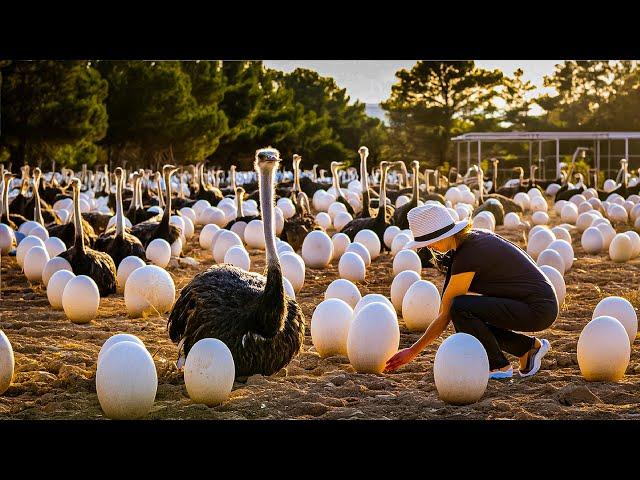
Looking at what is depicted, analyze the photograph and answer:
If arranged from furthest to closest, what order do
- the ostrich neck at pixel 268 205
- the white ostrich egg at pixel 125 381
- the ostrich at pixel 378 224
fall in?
the ostrich at pixel 378 224, the ostrich neck at pixel 268 205, the white ostrich egg at pixel 125 381

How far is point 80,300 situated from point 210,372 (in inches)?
134

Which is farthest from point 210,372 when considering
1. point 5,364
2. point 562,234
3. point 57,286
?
point 562,234

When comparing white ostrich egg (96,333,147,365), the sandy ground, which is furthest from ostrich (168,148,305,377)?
white ostrich egg (96,333,147,365)

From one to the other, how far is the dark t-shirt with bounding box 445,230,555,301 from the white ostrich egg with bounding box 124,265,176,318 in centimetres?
385

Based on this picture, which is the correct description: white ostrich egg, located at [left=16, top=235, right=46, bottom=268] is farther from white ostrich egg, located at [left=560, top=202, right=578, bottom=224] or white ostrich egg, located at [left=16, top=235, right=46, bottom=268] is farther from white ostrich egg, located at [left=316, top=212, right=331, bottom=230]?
white ostrich egg, located at [left=560, top=202, right=578, bottom=224]

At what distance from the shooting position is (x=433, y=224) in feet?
21.5

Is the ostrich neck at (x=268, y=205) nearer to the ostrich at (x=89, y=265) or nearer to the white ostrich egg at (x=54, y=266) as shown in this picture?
the ostrich at (x=89, y=265)

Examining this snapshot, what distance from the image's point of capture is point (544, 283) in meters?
6.77

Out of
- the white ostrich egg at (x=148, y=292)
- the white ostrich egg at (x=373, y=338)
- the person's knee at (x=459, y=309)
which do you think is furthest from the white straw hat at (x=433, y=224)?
the white ostrich egg at (x=148, y=292)

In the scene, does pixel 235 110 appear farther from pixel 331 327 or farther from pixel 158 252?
pixel 331 327

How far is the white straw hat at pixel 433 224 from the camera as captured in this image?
6.53 meters

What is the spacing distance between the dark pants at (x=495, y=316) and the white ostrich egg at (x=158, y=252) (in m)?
6.76

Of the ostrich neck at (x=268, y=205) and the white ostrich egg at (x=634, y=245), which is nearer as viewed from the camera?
the ostrich neck at (x=268, y=205)
